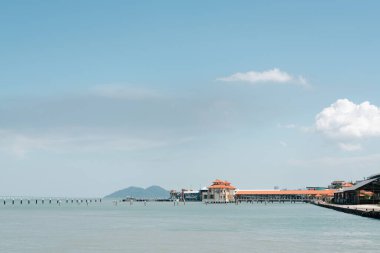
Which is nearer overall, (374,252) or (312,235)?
(374,252)

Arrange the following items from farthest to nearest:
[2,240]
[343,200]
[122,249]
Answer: [343,200], [2,240], [122,249]

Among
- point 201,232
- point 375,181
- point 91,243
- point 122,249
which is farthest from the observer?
point 375,181

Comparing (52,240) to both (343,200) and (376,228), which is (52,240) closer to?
(376,228)

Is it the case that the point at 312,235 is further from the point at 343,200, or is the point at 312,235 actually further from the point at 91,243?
the point at 343,200

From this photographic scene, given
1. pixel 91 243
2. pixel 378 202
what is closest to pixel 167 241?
pixel 91 243

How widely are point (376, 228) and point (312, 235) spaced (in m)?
12.0

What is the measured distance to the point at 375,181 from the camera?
136500 mm

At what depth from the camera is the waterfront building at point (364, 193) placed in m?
139

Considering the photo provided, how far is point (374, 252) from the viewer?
48.8m

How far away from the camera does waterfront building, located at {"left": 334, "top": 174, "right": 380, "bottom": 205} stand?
139250mm

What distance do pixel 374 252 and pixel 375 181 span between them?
92091mm

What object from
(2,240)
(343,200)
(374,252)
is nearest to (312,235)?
(374,252)

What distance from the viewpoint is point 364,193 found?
165m

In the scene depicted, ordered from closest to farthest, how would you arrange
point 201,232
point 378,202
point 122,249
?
1. point 122,249
2. point 201,232
3. point 378,202
